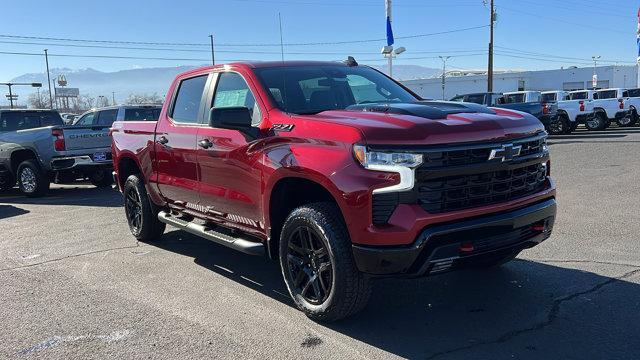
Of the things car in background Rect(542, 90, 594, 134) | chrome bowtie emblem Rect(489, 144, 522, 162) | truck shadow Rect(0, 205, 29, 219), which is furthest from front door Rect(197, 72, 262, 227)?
car in background Rect(542, 90, 594, 134)

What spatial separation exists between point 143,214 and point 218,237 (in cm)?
206

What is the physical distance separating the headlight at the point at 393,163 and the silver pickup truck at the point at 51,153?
30.0 feet

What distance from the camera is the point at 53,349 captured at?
3885mm

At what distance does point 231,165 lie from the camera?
15.5ft

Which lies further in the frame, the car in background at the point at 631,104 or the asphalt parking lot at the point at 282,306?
the car in background at the point at 631,104

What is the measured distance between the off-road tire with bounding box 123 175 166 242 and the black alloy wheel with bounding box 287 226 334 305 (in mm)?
3007

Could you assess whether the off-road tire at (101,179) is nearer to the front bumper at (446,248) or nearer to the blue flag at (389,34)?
the front bumper at (446,248)

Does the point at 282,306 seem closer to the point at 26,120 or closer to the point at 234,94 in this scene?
the point at 234,94

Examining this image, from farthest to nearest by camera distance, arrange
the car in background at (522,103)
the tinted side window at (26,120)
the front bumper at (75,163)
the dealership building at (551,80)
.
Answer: the dealership building at (551,80)
the car in background at (522,103)
the tinted side window at (26,120)
the front bumper at (75,163)

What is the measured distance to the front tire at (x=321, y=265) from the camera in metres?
3.78

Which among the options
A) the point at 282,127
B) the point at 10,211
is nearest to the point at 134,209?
the point at 282,127

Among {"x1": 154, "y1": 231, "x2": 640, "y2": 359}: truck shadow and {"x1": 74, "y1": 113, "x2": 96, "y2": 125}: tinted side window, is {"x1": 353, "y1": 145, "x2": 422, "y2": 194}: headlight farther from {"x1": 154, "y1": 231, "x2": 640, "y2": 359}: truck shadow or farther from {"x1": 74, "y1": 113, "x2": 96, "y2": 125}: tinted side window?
{"x1": 74, "y1": 113, "x2": 96, "y2": 125}: tinted side window

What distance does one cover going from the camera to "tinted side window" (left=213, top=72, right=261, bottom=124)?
184 inches

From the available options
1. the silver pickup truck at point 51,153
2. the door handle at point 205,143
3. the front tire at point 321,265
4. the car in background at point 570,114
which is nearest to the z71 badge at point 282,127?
the front tire at point 321,265
